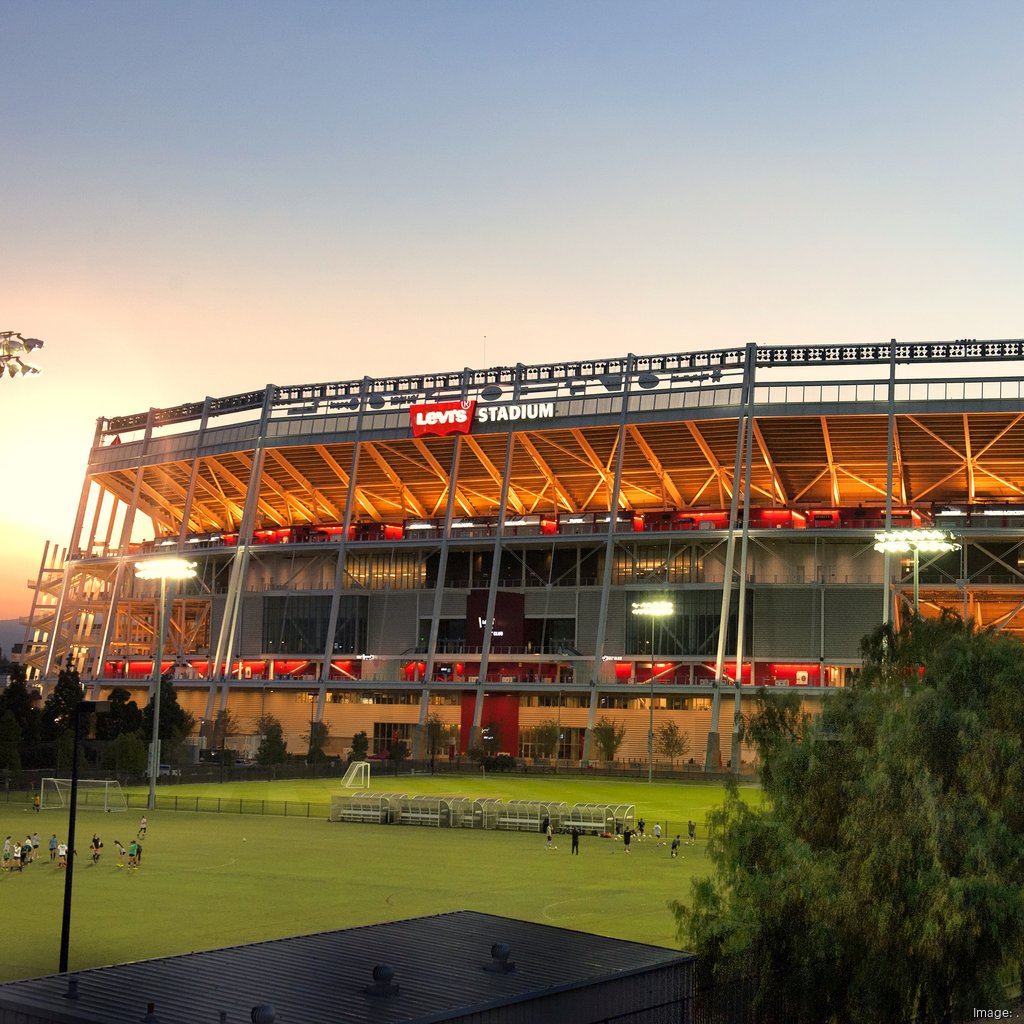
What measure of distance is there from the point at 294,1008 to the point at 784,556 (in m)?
92.3

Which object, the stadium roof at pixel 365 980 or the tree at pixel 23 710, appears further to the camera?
the tree at pixel 23 710

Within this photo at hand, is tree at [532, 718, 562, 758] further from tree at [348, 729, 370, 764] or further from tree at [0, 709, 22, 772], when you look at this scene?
tree at [0, 709, 22, 772]

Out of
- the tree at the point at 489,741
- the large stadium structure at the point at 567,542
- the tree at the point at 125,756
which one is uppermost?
the large stadium structure at the point at 567,542

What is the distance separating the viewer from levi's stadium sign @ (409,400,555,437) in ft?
354

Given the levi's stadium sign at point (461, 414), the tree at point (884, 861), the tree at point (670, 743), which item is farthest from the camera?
the levi's stadium sign at point (461, 414)

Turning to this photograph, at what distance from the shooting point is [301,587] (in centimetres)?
12500

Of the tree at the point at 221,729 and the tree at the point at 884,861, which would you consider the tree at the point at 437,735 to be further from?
the tree at the point at 884,861

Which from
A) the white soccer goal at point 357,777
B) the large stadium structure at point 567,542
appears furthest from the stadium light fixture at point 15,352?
the large stadium structure at point 567,542

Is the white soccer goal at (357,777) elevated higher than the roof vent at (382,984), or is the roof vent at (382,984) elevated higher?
the white soccer goal at (357,777)

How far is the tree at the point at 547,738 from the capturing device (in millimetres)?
103875

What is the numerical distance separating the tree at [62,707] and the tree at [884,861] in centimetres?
7643

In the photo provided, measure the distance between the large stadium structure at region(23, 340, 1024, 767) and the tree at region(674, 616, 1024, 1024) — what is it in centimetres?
6389

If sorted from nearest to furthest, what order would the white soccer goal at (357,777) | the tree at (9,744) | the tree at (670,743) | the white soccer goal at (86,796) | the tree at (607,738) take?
the white soccer goal at (86,796)
the tree at (9,744)
the white soccer goal at (357,777)
the tree at (607,738)
the tree at (670,743)

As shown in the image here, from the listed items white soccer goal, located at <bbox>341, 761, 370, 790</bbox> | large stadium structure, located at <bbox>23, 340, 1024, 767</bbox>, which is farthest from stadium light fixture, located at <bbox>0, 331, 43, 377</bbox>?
large stadium structure, located at <bbox>23, 340, 1024, 767</bbox>
